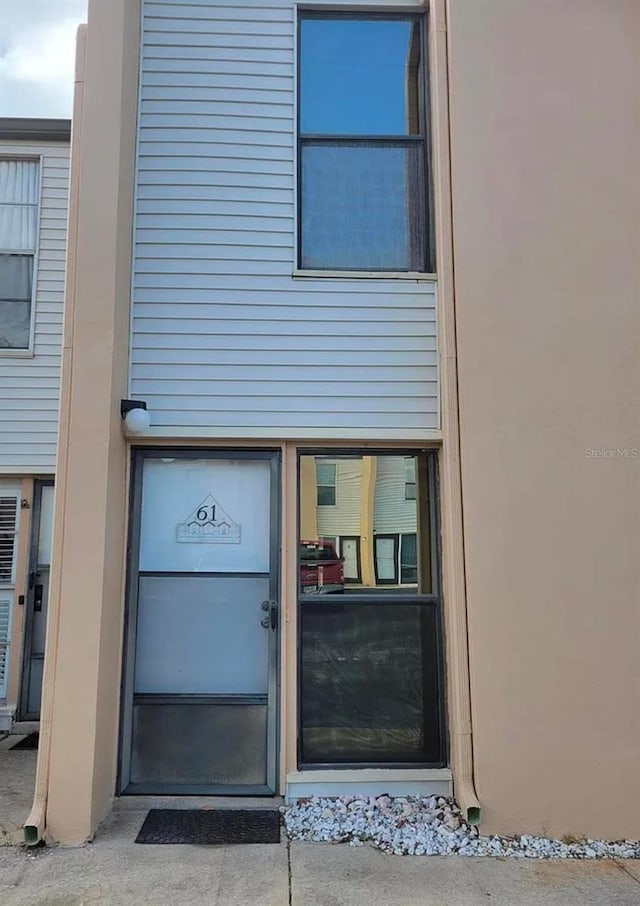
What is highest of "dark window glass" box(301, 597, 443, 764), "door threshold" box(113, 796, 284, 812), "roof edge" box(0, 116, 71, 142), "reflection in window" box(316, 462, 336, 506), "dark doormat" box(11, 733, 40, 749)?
"roof edge" box(0, 116, 71, 142)

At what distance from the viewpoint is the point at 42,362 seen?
599 cm

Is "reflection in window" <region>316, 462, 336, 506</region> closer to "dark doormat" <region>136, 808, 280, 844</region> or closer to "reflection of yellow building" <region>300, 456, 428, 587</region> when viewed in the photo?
"reflection of yellow building" <region>300, 456, 428, 587</region>

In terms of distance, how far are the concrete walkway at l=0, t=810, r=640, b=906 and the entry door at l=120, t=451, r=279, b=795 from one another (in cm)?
57

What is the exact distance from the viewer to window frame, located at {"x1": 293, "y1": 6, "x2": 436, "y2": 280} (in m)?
4.21

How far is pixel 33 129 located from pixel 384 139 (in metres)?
3.70

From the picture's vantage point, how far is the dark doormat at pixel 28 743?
506 centimetres

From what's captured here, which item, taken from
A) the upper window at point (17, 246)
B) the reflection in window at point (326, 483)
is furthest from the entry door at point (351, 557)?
the upper window at point (17, 246)

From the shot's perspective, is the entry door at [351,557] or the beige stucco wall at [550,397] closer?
the beige stucco wall at [550,397]

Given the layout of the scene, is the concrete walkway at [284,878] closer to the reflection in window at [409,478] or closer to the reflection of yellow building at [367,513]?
the reflection of yellow building at [367,513]

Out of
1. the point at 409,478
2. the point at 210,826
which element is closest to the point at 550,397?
the point at 409,478

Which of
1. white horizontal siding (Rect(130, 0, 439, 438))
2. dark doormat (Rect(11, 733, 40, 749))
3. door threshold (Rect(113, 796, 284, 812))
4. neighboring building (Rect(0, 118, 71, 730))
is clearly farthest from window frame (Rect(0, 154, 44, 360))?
door threshold (Rect(113, 796, 284, 812))

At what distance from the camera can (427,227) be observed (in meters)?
4.31

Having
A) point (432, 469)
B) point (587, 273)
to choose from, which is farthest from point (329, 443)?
point (587, 273)

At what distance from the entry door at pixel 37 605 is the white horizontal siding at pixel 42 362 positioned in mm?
341
